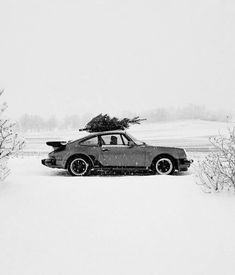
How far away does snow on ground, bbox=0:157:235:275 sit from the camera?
3.95 m

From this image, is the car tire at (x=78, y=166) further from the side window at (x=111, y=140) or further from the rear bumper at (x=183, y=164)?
the rear bumper at (x=183, y=164)

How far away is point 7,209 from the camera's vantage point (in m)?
5.06

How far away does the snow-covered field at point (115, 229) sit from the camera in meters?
3.95

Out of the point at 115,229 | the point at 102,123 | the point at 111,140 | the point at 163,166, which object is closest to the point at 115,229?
the point at 115,229

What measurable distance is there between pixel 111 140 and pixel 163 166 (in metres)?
1.60

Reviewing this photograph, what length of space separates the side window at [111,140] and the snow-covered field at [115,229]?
2.91m

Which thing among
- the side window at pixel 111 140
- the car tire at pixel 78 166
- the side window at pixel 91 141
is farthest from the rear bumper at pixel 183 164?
→ the car tire at pixel 78 166

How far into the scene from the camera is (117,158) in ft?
28.8

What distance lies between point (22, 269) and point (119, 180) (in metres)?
3.03

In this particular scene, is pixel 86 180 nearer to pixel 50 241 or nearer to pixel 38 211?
pixel 38 211

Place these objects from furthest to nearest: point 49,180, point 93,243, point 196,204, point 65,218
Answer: point 49,180 < point 196,204 < point 65,218 < point 93,243

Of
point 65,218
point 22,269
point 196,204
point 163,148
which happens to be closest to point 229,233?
point 196,204

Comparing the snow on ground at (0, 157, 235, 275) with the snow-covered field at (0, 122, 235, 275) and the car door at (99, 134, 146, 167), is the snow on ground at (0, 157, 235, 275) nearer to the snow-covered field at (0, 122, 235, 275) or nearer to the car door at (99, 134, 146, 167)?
the snow-covered field at (0, 122, 235, 275)

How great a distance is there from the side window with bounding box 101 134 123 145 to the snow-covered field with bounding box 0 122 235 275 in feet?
9.54
